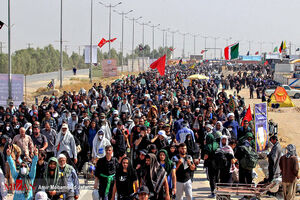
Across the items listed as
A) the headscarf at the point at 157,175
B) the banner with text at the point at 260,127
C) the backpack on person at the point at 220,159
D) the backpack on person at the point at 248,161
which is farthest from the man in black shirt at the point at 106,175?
the banner with text at the point at 260,127

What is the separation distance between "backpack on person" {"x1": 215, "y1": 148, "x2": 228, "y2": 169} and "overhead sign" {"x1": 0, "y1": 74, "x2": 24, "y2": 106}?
12.9 metres

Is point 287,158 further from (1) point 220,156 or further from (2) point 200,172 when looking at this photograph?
(2) point 200,172

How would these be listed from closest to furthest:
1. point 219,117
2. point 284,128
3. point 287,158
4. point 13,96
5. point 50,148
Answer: point 287,158 < point 50,148 < point 219,117 < point 13,96 < point 284,128

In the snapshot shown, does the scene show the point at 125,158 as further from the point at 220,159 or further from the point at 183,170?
the point at 220,159

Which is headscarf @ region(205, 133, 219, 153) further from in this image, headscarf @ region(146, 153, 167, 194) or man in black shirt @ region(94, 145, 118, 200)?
man in black shirt @ region(94, 145, 118, 200)

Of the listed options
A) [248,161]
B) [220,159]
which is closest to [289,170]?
[248,161]

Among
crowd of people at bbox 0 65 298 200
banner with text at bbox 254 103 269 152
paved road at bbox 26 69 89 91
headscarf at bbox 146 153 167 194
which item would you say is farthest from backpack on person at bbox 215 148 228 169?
paved road at bbox 26 69 89 91

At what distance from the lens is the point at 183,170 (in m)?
8.86

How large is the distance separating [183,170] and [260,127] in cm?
613

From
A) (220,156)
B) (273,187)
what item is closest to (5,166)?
(220,156)

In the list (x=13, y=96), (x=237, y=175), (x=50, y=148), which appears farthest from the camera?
(x=13, y=96)

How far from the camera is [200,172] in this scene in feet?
44.2

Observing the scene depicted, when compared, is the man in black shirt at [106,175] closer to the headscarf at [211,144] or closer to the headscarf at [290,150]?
the headscarf at [211,144]

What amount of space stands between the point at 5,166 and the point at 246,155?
417 cm
